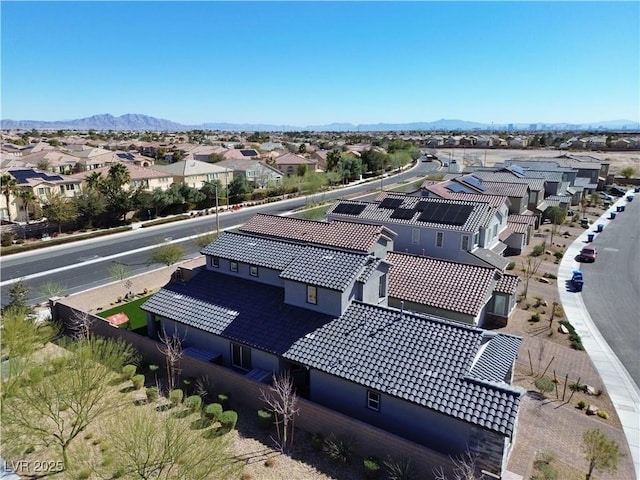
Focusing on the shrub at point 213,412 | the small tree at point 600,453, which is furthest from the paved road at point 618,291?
the shrub at point 213,412

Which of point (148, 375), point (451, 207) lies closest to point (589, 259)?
point (451, 207)

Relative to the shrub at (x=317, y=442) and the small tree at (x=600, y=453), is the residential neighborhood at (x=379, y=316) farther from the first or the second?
the small tree at (x=600, y=453)

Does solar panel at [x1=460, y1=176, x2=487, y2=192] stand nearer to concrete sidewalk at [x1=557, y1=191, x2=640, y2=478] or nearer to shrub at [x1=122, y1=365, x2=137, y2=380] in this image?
concrete sidewalk at [x1=557, y1=191, x2=640, y2=478]

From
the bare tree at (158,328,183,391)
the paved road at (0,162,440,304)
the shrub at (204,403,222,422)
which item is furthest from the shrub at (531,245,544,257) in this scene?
the shrub at (204,403,222,422)

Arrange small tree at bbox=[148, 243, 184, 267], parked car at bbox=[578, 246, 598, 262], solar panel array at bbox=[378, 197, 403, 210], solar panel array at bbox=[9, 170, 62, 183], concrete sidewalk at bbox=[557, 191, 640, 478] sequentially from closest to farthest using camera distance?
concrete sidewalk at bbox=[557, 191, 640, 478] → small tree at bbox=[148, 243, 184, 267] → solar panel array at bbox=[378, 197, 403, 210] → parked car at bbox=[578, 246, 598, 262] → solar panel array at bbox=[9, 170, 62, 183]

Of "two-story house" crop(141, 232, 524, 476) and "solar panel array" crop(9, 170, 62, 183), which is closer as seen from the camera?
"two-story house" crop(141, 232, 524, 476)

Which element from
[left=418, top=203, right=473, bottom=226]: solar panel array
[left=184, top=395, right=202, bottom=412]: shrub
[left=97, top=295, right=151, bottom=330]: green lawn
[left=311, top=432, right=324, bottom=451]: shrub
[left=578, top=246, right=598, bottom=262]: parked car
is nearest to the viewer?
[left=311, top=432, right=324, bottom=451]: shrub
